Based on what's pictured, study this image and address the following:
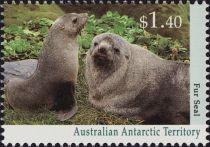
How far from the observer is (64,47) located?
437 inches

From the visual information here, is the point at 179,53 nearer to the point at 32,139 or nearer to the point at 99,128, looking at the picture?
the point at 99,128

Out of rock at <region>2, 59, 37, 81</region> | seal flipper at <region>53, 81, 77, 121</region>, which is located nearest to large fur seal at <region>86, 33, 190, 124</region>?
seal flipper at <region>53, 81, 77, 121</region>

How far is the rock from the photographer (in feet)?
36.9

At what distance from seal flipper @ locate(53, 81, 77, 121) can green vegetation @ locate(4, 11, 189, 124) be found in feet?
0.28

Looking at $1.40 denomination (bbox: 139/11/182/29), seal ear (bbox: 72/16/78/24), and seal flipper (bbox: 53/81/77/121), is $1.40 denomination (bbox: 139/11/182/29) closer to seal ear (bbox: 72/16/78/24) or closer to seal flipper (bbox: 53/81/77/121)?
seal ear (bbox: 72/16/78/24)

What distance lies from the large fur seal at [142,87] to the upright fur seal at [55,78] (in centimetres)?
33

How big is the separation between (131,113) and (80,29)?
1558 mm

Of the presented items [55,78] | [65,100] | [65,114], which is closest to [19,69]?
[55,78]

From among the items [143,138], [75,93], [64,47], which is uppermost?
[64,47]

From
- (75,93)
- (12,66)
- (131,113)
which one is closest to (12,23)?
(12,66)

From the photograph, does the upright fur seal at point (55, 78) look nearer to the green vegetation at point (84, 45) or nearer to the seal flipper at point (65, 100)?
the seal flipper at point (65, 100)

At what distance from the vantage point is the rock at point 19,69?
36.9ft

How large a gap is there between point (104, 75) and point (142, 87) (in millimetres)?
633

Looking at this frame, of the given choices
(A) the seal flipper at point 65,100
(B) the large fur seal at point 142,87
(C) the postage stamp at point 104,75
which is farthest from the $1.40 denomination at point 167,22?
(A) the seal flipper at point 65,100
